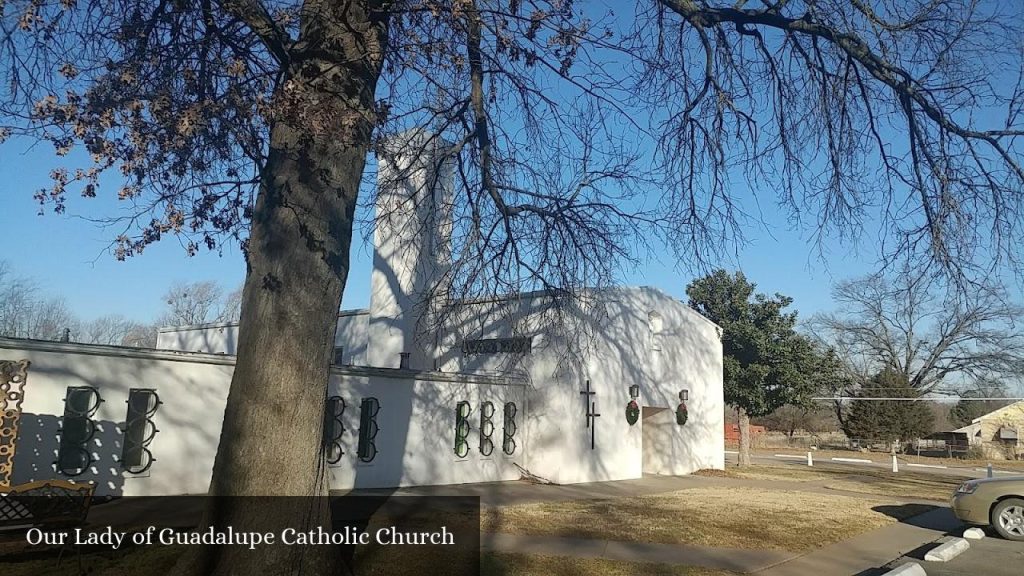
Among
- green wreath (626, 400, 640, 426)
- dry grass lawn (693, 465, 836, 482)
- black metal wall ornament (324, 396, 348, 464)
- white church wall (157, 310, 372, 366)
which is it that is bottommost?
dry grass lawn (693, 465, 836, 482)

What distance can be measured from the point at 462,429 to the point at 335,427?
3947 mm

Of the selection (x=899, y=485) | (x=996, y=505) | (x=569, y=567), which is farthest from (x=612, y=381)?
(x=569, y=567)

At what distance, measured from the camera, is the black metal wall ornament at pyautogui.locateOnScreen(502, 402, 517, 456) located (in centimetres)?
1930

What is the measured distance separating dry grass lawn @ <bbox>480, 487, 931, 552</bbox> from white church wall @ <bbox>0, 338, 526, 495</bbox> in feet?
13.5

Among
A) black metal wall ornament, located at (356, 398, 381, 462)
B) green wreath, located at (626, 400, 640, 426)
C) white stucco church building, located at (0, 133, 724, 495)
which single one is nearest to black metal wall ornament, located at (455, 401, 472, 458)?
white stucco church building, located at (0, 133, 724, 495)

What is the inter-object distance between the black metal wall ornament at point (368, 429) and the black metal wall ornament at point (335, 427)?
22.7 inches

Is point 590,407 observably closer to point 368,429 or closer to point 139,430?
point 368,429

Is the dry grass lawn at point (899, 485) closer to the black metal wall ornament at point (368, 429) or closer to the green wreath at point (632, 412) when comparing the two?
the green wreath at point (632, 412)

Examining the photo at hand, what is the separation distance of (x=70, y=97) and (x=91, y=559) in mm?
4064

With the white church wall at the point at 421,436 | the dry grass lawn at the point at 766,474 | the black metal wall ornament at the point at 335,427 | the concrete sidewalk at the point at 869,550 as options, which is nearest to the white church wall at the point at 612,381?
the dry grass lawn at the point at 766,474

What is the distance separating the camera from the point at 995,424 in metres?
55.4

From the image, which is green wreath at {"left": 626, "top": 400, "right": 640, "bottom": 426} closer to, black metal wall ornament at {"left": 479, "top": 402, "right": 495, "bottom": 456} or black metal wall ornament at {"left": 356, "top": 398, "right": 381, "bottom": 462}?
black metal wall ornament at {"left": 479, "top": 402, "right": 495, "bottom": 456}

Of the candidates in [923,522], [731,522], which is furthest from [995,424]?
[731,522]

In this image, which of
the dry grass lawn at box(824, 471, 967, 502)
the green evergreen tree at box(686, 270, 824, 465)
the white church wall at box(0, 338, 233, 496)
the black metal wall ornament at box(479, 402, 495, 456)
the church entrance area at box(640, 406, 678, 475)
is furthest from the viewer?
the green evergreen tree at box(686, 270, 824, 465)
